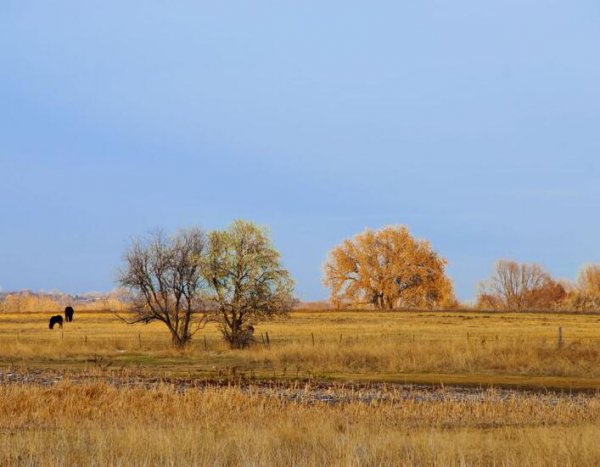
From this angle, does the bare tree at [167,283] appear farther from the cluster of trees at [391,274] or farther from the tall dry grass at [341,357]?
the cluster of trees at [391,274]

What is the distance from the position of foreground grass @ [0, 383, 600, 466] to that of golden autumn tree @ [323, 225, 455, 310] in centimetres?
10355

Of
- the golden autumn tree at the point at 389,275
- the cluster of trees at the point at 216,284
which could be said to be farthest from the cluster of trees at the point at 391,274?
the cluster of trees at the point at 216,284

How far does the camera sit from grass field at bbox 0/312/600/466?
12328 millimetres

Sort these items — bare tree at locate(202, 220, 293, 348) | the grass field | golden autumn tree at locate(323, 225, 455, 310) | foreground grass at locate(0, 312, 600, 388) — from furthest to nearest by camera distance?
golden autumn tree at locate(323, 225, 455, 310)
bare tree at locate(202, 220, 293, 348)
foreground grass at locate(0, 312, 600, 388)
the grass field

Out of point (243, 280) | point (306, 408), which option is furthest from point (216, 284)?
point (306, 408)

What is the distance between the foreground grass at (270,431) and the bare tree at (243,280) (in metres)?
27.4

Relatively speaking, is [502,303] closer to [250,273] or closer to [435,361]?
[250,273]

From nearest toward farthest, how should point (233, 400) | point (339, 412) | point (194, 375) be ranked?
1. point (339, 412)
2. point (233, 400)
3. point (194, 375)

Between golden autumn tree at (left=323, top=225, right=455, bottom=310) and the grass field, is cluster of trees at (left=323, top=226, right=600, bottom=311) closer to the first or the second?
golden autumn tree at (left=323, top=225, right=455, bottom=310)

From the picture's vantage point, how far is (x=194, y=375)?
34.5 meters

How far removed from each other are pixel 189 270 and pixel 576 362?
2490cm

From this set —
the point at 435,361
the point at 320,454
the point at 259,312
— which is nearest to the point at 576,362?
the point at 435,361

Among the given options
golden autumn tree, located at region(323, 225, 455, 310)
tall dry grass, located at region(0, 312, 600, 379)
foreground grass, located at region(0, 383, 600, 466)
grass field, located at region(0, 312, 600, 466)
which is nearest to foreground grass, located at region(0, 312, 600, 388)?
tall dry grass, located at region(0, 312, 600, 379)

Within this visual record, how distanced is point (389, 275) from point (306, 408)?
107m
